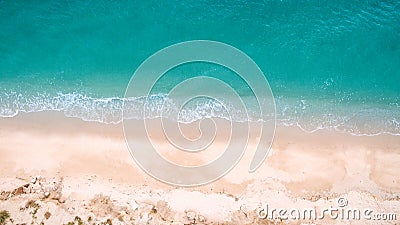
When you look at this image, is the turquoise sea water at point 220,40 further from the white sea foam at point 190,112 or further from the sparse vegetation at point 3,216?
the sparse vegetation at point 3,216

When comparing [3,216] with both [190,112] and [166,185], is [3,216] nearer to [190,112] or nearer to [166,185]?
[166,185]

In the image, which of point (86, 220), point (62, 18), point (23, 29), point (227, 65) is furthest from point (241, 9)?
point (86, 220)

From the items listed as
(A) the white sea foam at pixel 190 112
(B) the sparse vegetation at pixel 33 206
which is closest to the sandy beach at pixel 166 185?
(B) the sparse vegetation at pixel 33 206

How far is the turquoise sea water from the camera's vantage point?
17.8 metres

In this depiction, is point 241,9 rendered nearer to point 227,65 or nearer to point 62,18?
point 227,65

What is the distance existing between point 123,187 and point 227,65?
7.13m

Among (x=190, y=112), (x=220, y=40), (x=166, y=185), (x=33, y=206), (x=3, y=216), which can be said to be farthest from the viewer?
(x=220, y=40)

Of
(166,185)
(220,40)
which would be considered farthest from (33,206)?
(220,40)

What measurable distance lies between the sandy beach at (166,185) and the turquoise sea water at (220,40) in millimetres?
941

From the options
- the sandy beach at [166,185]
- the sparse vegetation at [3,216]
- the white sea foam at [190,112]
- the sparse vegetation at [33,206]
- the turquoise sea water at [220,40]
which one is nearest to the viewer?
the sparse vegetation at [3,216]

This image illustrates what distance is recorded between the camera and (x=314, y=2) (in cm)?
2000

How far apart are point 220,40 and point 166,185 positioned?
7.32 m

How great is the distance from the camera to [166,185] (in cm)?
1527

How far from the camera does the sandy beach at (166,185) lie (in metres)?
14.4
